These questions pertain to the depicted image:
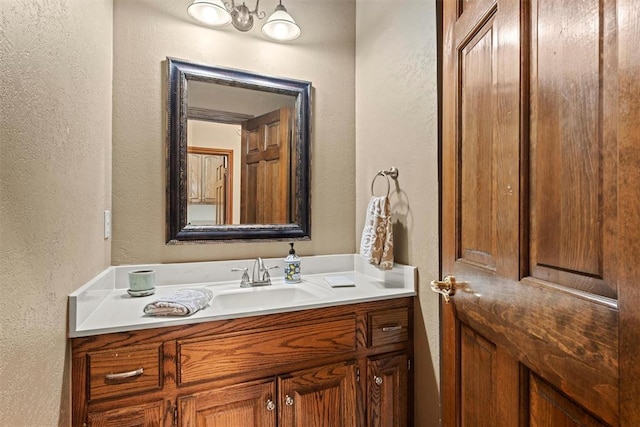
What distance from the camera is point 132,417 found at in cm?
113

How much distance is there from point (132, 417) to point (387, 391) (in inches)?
41.1

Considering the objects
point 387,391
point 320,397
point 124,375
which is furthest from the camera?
point 387,391

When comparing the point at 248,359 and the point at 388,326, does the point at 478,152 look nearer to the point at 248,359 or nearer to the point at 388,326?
the point at 388,326

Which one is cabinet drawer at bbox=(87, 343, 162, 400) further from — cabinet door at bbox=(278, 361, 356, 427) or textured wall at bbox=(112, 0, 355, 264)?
textured wall at bbox=(112, 0, 355, 264)

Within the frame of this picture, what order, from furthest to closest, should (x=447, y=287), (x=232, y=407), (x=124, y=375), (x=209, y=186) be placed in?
(x=209, y=186)
(x=232, y=407)
(x=124, y=375)
(x=447, y=287)

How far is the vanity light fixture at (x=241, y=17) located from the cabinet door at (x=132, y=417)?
1769mm

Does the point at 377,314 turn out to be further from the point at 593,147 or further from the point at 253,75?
the point at 253,75

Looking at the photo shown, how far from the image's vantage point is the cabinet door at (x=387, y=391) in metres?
1.48

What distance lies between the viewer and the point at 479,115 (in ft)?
2.80

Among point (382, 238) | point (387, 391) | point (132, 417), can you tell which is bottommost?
point (387, 391)

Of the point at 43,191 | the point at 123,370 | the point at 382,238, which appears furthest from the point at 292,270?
the point at 43,191

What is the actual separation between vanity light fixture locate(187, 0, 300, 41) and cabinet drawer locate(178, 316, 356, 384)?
5.12 ft

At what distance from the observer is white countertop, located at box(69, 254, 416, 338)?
114 centimetres

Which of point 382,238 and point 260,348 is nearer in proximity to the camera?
point 260,348
